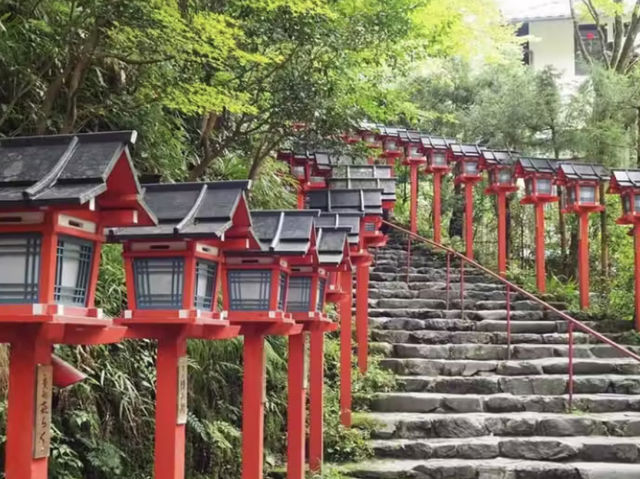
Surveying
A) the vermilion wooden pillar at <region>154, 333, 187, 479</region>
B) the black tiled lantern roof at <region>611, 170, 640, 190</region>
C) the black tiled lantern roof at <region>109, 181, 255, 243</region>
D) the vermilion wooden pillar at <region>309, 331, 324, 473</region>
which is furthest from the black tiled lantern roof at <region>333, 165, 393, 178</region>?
the vermilion wooden pillar at <region>154, 333, 187, 479</region>

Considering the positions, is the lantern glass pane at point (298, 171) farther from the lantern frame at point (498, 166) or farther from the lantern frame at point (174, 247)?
the lantern frame at point (174, 247)

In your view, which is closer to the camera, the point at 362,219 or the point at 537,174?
the point at 362,219

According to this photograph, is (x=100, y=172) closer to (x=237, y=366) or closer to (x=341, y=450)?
(x=237, y=366)

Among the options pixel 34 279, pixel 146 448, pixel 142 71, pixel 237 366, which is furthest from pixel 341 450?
pixel 34 279

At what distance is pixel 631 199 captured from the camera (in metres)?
12.1

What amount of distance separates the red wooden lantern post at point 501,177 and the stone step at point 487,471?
24.2 feet

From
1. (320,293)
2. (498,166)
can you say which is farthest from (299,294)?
(498,166)

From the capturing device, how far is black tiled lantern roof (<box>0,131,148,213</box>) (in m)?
2.78

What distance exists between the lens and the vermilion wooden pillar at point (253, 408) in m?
5.25

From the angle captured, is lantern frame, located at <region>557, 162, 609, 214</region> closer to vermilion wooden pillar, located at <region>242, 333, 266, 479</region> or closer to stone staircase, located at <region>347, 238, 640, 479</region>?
stone staircase, located at <region>347, 238, 640, 479</region>

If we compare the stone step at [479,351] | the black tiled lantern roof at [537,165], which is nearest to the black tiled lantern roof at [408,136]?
the black tiled lantern roof at [537,165]

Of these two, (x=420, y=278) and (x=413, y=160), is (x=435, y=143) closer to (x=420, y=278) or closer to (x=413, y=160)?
(x=413, y=160)

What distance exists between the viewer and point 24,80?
6254 mm

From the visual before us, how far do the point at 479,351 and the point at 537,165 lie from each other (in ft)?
16.3
